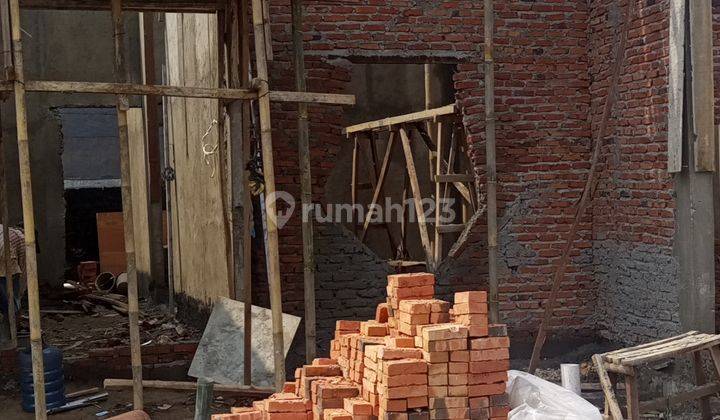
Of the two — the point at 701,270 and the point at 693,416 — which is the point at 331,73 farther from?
the point at 693,416

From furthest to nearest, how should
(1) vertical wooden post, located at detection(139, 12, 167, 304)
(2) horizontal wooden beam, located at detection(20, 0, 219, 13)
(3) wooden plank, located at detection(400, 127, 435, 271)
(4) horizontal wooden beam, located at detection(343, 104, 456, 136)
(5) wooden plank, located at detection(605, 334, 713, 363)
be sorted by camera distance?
(1) vertical wooden post, located at detection(139, 12, 167, 304) < (3) wooden plank, located at detection(400, 127, 435, 271) < (4) horizontal wooden beam, located at detection(343, 104, 456, 136) < (2) horizontal wooden beam, located at detection(20, 0, 219, 13) < (5) wooden plank, located at detection(605, 334, 713, 363)

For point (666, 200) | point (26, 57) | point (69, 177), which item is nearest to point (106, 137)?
point (69, 177)

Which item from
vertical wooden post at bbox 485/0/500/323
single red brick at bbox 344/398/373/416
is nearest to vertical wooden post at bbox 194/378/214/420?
single red brick at bbox 344/398/373/416

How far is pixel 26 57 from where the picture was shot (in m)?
14.3

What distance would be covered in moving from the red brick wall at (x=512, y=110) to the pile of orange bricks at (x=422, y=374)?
8.91 ft

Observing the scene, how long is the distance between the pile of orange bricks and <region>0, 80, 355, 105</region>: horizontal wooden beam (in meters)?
1.76

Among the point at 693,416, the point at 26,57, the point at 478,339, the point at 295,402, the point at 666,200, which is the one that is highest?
the point at 26,57

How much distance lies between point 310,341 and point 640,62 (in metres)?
4.06

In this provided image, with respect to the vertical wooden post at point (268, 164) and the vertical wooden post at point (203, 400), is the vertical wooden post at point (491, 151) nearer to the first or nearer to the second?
the vertical wooden post at point (268, 164)

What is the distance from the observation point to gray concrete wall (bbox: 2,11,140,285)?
1447cm

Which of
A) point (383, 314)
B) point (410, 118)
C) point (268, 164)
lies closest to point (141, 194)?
point (410, 118)

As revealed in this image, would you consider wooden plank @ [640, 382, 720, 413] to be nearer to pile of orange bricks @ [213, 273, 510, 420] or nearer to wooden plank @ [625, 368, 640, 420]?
wooden plank @ [625, 368, 640, 420]

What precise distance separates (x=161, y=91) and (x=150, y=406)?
9.92 feet

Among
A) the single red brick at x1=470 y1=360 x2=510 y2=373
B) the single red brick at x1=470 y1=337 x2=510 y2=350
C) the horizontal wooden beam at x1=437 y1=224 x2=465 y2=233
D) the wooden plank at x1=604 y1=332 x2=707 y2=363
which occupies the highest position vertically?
the horizontal wooden beam at x1=437 y1=224 x2=465 y2=233
